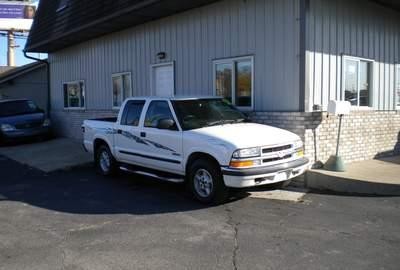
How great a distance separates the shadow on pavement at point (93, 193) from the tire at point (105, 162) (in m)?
0.16

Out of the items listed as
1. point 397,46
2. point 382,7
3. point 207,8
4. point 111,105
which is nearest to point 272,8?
point 207,8

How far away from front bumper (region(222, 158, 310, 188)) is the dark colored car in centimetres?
1206

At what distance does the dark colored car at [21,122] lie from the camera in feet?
53.7

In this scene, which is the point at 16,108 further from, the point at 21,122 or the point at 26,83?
the point at 26,83

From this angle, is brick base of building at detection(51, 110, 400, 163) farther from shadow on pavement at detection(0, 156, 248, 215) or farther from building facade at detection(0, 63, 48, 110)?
building facade at detection(0, 63, 48, 110)

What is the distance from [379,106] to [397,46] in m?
1.90

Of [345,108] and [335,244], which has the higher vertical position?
[345,108]

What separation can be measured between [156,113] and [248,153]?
8.01 feet

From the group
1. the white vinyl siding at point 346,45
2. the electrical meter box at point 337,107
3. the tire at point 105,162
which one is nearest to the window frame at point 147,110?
the tire at point 105,162

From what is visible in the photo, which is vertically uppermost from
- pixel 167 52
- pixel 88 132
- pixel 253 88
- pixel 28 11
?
pixel 28 11

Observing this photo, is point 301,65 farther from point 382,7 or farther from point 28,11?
point 28,11

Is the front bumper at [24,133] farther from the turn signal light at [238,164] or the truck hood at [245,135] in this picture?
the turn signal light at [238,164]

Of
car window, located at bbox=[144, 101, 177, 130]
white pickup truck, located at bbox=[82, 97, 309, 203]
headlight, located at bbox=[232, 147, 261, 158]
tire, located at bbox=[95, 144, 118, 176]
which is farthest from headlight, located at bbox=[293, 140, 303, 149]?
tire, located at bbox=[95, 144, 118, 176]

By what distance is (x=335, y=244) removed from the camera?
5.30m
